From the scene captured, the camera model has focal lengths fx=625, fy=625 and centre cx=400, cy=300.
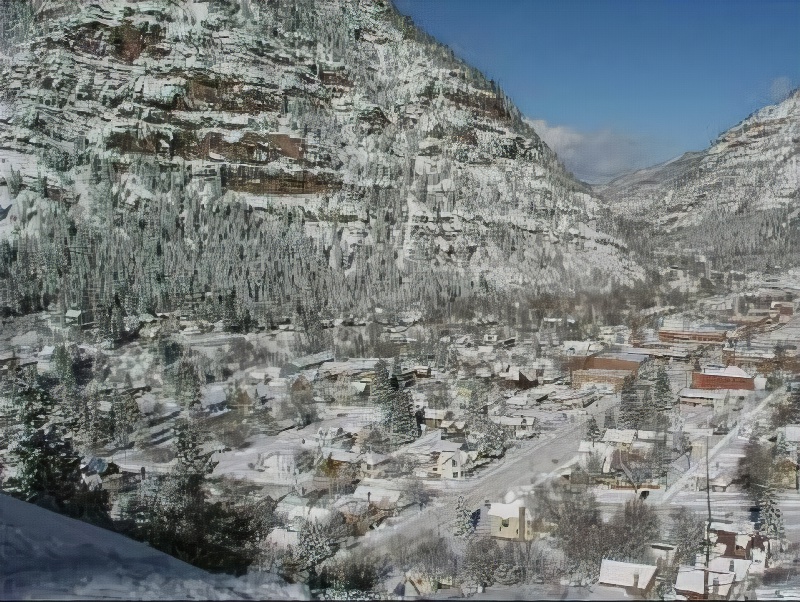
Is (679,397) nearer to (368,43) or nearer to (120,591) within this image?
(120,591)

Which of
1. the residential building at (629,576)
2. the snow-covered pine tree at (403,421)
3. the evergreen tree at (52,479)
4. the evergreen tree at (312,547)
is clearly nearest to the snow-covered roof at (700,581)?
the residential building at (629,576)

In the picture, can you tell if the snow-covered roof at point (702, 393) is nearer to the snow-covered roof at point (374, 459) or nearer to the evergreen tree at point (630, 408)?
the evergreen tree at point (630, 408)

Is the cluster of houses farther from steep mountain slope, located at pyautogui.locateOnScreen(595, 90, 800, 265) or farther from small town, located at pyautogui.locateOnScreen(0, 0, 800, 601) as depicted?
steep mountain slope, located at pyautogui.locateOnScreen(595, 90, 800, 265)

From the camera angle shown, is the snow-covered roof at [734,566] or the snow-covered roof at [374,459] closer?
the snow-covered roof at [734,566]

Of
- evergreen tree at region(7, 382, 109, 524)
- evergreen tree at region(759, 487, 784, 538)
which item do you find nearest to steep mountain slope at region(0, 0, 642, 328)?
evergreen tree at region(759, 487, 784, 538)

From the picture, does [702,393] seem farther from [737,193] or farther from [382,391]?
[382,391]

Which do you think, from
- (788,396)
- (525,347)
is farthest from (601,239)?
(788,396)

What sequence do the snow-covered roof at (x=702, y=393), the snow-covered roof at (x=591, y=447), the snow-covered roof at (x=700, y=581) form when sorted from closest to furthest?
the snow-covered roof at (x=700, y=581) < the snow-covered roof at (x=591, y=447) < the snow-covered roof at (x=702, y=393)

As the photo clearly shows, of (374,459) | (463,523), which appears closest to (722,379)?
(463,523)
